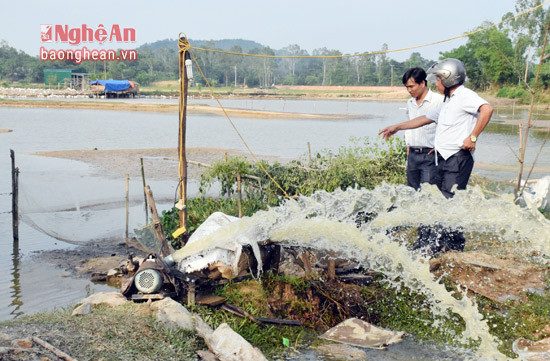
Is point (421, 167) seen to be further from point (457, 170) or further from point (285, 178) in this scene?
point (285, 178)

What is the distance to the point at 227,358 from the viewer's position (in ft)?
14.7

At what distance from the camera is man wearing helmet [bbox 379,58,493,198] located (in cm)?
604

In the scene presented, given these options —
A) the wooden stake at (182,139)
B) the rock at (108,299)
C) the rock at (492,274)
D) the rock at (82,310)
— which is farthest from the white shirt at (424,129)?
the rock at (82,310)

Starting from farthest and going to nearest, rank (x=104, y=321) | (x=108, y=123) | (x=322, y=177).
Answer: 1. (x=108, y=123)
2. (x=322, y=177)
3. (x=104, y=321)

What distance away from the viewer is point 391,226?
5766 millimetres

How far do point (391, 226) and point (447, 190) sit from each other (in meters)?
0.90

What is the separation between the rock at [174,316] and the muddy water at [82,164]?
2575 mm

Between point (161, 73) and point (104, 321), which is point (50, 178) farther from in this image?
point (161, 73)

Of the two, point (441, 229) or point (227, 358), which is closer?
point (227, 358)

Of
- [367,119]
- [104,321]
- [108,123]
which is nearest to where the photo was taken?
[104,321]

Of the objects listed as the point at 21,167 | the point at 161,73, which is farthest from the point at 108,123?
the point at 161,73

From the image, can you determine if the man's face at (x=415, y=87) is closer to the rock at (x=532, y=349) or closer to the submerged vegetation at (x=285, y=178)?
the submerged vegetation at (x=285, y=178)

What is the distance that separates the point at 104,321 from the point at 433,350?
2841mm

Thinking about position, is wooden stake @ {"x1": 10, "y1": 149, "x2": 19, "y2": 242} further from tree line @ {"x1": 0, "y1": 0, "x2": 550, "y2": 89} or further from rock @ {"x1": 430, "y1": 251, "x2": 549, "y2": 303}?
tree line @ {"x1": 0, "y1": 0, "x2": 550, "y2": 89}
